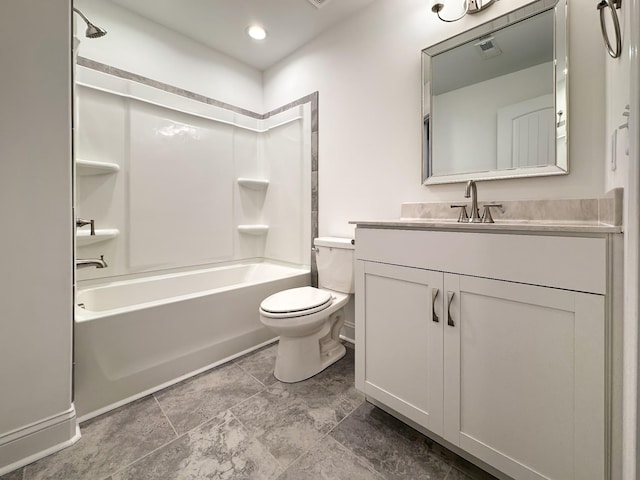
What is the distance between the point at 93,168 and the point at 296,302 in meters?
1.61

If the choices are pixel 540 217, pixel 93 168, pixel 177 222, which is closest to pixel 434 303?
pixel 540 217

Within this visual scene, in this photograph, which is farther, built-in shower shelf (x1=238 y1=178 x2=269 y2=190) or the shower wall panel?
built-in shower shelf (x1=238 y1=178 x2=269 y2=190)

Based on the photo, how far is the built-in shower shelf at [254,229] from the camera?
2.68 m

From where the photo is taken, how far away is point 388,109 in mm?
1844

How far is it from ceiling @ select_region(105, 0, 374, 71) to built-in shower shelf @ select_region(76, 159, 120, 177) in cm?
115

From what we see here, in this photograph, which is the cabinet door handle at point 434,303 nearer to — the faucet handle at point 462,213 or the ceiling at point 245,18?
the faucet handle at point 462,213

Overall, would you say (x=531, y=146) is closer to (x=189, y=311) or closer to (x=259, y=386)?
(x=259, y=386)

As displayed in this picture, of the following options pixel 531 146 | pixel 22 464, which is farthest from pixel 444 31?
pixel 22 464

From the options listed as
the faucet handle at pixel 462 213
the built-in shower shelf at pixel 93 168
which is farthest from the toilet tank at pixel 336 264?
the built-in shower shelf at pixel 93 168

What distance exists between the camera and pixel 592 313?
2.49ft

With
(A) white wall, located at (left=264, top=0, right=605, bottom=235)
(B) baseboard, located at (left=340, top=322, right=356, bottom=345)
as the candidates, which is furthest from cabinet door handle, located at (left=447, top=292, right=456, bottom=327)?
(B) baseboard, located at (left=340, top=322, right=356, bottom=345)

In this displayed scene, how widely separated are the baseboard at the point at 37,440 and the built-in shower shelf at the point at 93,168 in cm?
139

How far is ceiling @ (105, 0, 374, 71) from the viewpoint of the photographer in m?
1.93

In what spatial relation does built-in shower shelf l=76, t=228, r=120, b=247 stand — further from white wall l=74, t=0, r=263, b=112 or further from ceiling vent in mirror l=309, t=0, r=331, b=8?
ceiling vent in mirror l=309, t=0, r=331, b=8
